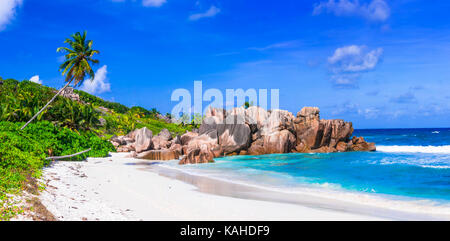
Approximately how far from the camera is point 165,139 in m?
40.9

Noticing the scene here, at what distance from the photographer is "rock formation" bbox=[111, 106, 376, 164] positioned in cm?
3769

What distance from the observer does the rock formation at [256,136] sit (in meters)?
37.7

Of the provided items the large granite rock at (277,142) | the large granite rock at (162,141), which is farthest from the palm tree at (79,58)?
the large granite rock at (277,142)

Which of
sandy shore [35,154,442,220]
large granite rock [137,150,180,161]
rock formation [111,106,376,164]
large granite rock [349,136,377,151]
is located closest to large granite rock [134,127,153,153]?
rock formation [111,106,376,164]

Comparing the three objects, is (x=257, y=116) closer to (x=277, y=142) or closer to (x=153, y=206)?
(x=277, y=142)

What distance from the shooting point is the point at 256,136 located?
4194 cm

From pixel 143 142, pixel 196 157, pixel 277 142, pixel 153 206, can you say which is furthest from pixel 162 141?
pixel 153 206

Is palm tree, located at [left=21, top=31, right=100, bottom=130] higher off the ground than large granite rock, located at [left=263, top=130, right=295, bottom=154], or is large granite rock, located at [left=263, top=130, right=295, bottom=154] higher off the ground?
palm tree, located at [left=21, top=31, right=100, bottom=130]

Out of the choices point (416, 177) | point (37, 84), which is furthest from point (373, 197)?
point (37, 84)

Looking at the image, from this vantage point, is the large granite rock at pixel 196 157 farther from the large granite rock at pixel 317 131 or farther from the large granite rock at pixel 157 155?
the large granite rock at pixel 317 131

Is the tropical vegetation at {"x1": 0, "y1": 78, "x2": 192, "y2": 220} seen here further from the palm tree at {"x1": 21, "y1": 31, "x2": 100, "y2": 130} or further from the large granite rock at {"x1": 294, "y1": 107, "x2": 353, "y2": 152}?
the large granite rock at {"x1": 294, "y1": 107, "x2": 353, "y2": 152}

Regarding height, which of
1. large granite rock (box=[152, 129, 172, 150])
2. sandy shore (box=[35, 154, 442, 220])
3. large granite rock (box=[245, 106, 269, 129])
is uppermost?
large granite rock (box=[245, 106, 269, 129])

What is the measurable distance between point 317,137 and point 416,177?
24.7 metres
